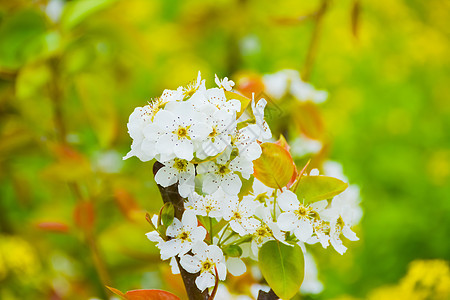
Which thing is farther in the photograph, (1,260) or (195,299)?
(1,260)

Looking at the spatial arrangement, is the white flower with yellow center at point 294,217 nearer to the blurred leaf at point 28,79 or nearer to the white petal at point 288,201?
the white petal at point 288,201

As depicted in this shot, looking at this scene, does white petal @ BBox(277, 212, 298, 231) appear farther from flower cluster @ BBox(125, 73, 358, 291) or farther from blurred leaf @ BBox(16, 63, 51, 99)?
blurred leaf @ BBox(16, 63, 51, 99)

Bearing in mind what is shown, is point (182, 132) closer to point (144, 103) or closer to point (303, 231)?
point (303, 231)

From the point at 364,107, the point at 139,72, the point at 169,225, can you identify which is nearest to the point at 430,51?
the point at 364,107

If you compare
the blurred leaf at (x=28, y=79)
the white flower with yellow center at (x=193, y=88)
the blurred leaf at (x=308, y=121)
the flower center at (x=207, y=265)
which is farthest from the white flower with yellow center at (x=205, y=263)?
the blurred leaf at (x=28, y=79)

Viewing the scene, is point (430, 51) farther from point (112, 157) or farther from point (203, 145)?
point (203, 145)

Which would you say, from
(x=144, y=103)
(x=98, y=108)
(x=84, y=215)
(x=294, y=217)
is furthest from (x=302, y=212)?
(x=144, y=103)
